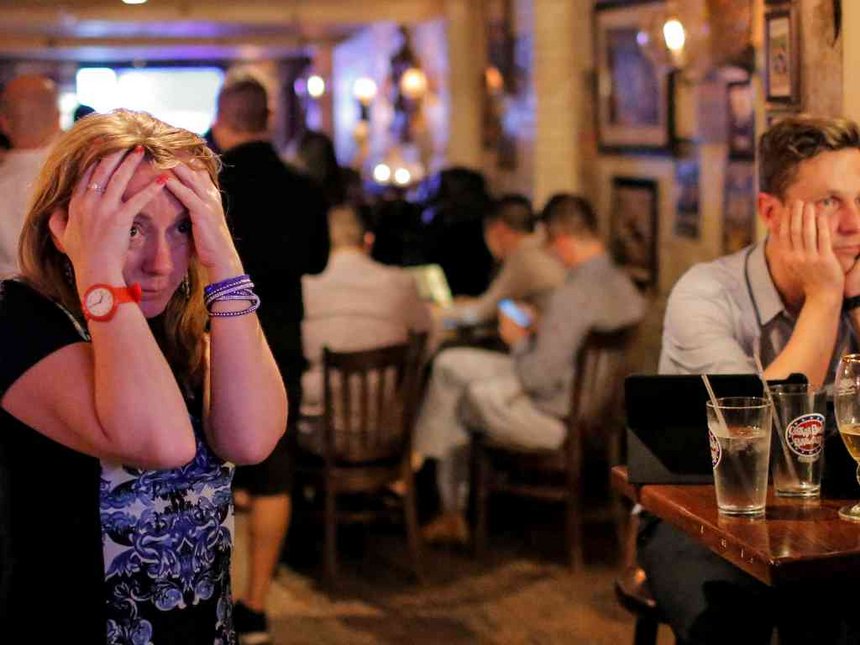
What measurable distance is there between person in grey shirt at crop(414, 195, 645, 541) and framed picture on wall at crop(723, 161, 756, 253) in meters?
0.41

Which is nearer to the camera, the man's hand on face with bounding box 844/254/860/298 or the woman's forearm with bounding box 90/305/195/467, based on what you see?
the woman's forearm with bounding box 90/305/195/467

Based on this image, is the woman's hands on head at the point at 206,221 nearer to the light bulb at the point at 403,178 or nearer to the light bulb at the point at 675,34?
the light bulb at the point at 675,34

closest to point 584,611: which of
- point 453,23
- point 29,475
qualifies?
point 29,475

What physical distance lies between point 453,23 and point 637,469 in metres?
6.67

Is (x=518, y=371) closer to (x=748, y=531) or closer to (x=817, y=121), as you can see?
(x=817, y=121)

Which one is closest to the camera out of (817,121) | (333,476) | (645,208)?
(817,121)

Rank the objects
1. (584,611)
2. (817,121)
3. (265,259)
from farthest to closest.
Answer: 1. (584,611)
2. (265,259)
3. (817,121)

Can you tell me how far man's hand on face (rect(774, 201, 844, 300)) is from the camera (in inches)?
95.2

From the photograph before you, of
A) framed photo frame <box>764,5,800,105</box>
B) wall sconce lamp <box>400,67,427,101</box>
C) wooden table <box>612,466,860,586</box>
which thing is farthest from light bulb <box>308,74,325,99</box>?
wooden table <box>612,466,860,586</box>

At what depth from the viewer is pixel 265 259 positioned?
3990mm

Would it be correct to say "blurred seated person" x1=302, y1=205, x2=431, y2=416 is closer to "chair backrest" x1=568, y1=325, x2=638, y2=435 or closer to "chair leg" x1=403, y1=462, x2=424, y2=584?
"chair leg" x1=403, y1=462, x2=424, y2=584

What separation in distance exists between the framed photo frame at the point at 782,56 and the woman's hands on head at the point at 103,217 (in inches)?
87.0

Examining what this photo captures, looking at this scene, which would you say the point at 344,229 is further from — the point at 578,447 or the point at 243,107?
the point at 578,447

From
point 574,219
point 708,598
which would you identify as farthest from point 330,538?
point 708,598
